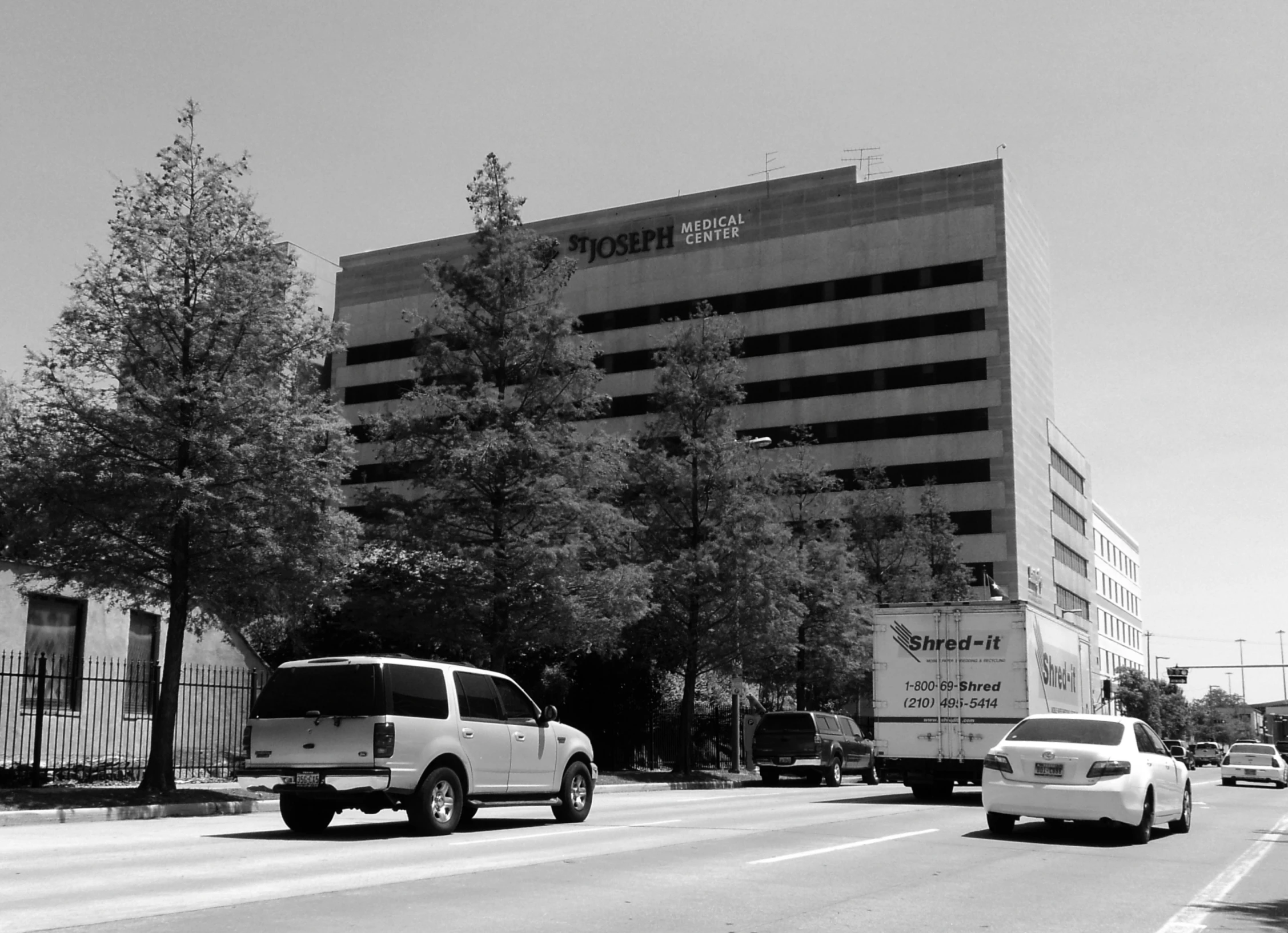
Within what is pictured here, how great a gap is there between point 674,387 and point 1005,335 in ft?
137

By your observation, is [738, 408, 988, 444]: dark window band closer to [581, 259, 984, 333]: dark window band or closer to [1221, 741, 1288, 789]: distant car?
[581, 259, 984, 333]: dark window band

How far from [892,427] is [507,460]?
4964 cm

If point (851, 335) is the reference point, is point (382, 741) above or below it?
below

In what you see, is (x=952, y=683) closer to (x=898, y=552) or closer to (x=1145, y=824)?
(x=1145, y=824)

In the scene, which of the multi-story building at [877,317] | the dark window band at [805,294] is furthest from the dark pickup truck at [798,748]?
the dark window band at [805,294]

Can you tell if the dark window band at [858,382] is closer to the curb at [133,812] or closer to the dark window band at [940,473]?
the dark window band at [940,473]

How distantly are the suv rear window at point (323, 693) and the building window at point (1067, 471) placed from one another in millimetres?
77171

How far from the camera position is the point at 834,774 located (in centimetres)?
3328

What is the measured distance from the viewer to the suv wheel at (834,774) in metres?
33.0

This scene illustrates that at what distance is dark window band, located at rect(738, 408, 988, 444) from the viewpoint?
7219 centimetres

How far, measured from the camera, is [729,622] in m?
33.1

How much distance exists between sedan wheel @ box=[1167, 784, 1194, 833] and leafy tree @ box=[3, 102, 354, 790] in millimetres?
12954

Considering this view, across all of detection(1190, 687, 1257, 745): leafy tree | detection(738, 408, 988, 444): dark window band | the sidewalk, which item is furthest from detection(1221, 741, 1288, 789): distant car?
detection(1190, 687, 1257, 745): leafy tree

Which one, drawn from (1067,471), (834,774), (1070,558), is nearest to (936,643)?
(834,774)
